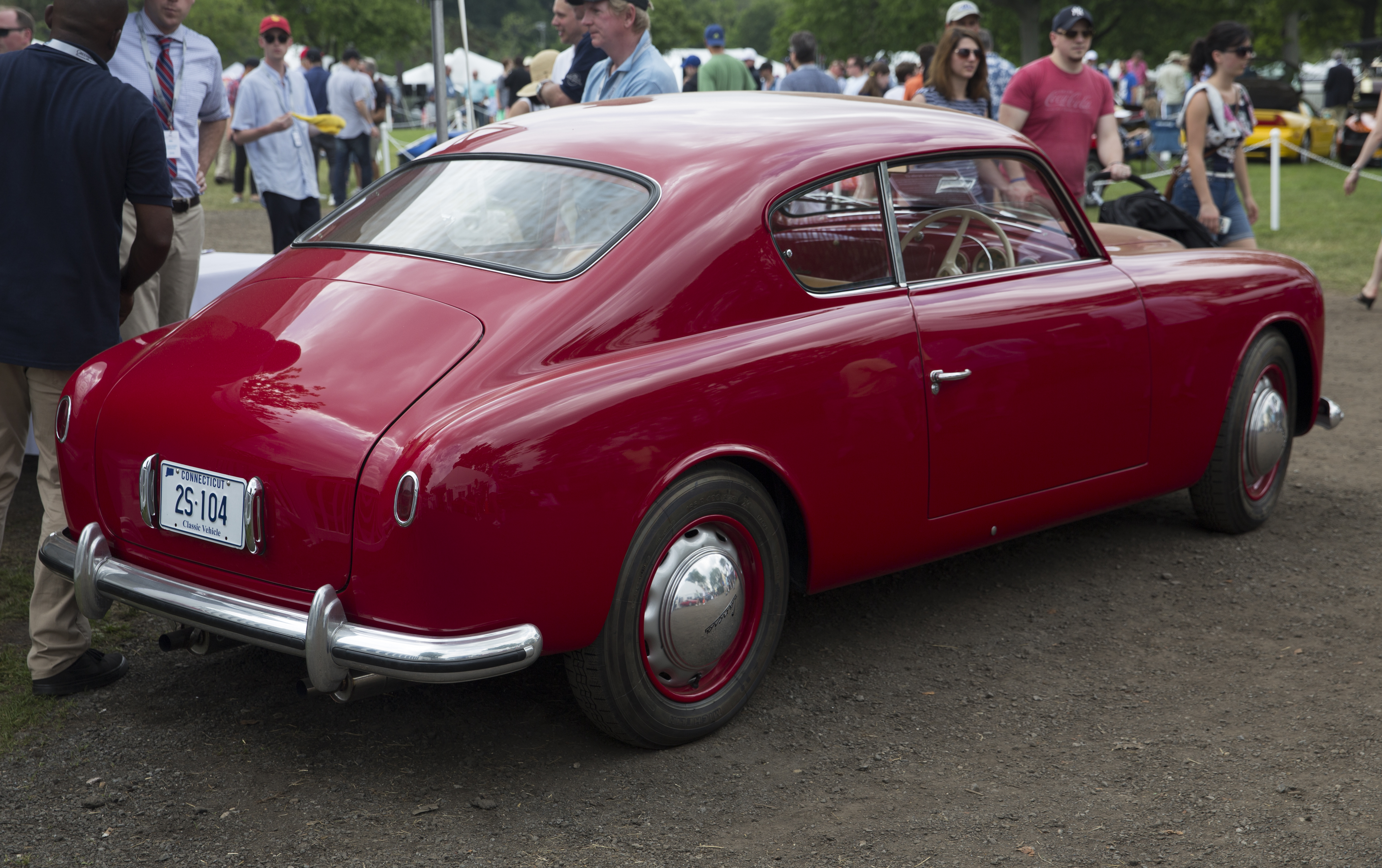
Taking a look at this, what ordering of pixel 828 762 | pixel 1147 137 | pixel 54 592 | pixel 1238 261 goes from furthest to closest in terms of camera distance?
1. pixel 1147 137
2. pixel 1238 261
3. pixel 54 592
4. pixel 828 762

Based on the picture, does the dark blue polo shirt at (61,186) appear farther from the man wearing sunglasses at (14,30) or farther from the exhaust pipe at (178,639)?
the man wearing sunglasses at (14,30)

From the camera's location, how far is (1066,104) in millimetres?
6562

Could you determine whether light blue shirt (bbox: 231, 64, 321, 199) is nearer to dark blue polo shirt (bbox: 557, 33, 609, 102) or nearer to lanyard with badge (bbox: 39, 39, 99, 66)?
dark blue polo shirt (bbox: 557, 33, 609, 102)

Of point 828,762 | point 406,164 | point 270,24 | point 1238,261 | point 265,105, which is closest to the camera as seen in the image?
point 828,762

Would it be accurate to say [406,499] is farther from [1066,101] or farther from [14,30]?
[14,30]

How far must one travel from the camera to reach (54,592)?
359 centimetres

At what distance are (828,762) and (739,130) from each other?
5.89 ft

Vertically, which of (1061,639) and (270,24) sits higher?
(270,24)

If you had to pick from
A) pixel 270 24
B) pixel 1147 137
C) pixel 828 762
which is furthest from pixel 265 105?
pixel 1147 137

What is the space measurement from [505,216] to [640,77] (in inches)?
102

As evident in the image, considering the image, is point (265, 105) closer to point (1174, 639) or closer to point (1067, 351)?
point (1067, 351)

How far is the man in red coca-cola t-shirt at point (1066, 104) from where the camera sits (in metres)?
6.55

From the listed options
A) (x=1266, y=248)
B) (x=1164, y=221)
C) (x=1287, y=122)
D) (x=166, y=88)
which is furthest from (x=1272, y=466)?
(x=1287, y=122)

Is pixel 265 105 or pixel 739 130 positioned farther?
pixel 265 105
